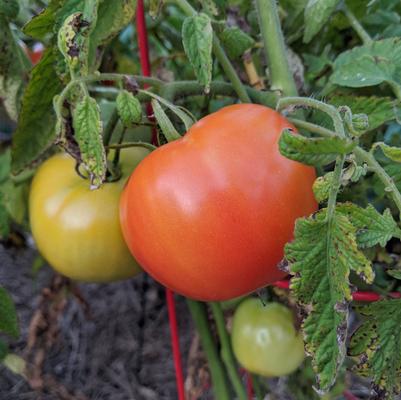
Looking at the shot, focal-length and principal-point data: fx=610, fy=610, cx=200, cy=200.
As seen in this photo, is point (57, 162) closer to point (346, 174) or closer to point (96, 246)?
point (96, 246)

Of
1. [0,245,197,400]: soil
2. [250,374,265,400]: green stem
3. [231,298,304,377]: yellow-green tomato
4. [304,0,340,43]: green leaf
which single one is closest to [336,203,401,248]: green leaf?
[304,0,340,43]: green leaf

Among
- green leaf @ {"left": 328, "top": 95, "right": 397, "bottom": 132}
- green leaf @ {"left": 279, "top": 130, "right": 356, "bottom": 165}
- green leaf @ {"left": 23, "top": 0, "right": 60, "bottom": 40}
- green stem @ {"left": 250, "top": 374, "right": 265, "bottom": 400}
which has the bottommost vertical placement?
green stem @ {"left": 250, "top": 374, "right": 265, "bottom": 400}

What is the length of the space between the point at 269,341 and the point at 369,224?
0.44 meters

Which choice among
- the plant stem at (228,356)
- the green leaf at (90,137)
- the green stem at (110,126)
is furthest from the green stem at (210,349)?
the green leaf at (90,137)

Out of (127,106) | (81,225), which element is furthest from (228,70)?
(81,225)

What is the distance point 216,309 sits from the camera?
0.86 meters

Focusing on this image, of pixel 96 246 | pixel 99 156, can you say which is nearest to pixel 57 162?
pixel 96 246

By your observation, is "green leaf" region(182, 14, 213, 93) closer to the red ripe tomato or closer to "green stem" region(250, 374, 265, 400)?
the red ripe tomato

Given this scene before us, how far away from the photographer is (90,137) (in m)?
0.49

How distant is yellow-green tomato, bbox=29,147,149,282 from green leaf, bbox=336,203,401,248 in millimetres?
277

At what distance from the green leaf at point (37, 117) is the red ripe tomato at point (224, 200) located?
0.54ft

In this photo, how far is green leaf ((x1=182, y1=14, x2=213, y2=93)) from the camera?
489 millimetres

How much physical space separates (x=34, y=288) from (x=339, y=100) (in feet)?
3.63

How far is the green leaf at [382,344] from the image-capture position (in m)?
0.51
